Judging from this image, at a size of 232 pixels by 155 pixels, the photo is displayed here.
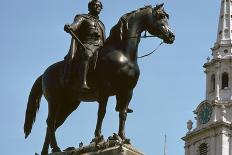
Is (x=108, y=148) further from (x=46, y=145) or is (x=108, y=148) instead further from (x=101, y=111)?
(x=46, y=145)

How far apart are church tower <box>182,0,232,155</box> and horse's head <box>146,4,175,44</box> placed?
92.4 metres

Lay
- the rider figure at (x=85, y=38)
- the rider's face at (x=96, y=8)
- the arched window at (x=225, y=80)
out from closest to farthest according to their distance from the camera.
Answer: the rider figure at (x=85, y=38) → the rider's face at (x=96, y=8) → the arched window at (x=225, y=80)

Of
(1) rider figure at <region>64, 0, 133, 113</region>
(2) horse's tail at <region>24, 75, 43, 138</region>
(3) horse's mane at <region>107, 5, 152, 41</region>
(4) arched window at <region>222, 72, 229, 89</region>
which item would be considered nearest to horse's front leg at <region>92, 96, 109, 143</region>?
(1) rider figure at <region>64, 0, 133, 113</region>

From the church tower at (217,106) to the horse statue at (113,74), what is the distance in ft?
301

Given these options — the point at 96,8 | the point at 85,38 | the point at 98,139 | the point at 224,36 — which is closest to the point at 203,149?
the point at 224,36

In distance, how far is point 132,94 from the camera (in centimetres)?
1614

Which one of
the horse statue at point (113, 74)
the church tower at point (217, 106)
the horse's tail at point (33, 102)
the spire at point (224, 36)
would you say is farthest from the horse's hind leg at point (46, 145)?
the spire at point (224, 36)

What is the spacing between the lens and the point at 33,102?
1794cm

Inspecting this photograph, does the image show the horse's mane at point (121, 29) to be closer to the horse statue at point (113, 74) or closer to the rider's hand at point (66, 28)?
the horse statue at point (113, 74)

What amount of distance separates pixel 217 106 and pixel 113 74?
96.0 meters

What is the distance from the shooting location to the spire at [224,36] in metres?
114

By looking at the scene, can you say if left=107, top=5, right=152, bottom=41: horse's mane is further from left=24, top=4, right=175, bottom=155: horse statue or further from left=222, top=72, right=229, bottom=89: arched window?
left=222, top=72, right=229, bottom=89: arched window

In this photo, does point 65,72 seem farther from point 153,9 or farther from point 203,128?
point 203,128

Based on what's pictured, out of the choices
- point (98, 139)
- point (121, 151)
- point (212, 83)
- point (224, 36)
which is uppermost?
point (224, 36)
